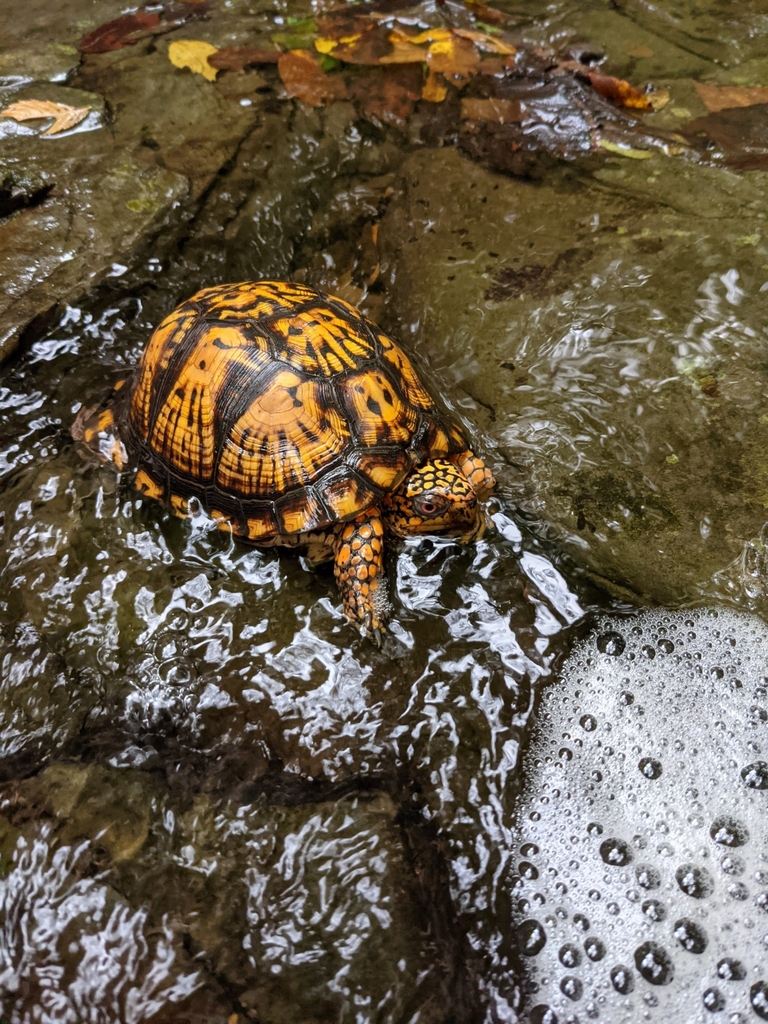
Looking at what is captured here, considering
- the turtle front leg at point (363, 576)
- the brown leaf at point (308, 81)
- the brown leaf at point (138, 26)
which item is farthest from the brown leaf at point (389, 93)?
the turtle front leg at point (363, 576)

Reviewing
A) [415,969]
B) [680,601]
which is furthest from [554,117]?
[415,969]

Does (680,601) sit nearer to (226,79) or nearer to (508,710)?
(508,710)

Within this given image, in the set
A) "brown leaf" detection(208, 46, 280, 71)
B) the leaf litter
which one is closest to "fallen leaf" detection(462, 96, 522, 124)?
the leaf litter

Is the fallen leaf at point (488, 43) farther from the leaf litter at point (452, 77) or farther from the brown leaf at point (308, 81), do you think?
the brown leaf at point (308, 81)

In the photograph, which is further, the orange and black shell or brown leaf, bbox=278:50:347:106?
brown leaf, bbox=278:50:347:106

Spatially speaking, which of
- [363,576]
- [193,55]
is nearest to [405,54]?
[193,55]

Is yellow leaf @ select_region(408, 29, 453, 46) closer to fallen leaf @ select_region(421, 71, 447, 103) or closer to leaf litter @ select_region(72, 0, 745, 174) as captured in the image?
leaf litter @ select_region(72, 0, 745, 174)
